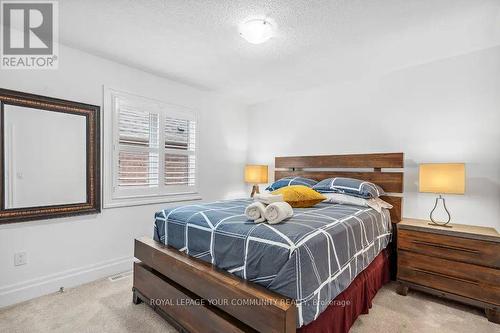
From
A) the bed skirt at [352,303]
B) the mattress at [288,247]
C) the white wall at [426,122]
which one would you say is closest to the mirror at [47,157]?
the mattress at [288,247]

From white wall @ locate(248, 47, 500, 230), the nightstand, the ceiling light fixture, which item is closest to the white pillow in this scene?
the nightstand

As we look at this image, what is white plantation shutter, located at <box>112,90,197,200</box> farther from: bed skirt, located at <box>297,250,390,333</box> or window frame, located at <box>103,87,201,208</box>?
bed skirt, located at <box>297,250,390,333</box>

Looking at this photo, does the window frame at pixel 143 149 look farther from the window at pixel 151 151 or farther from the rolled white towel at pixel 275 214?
the rolled white towel at pixel 275 214

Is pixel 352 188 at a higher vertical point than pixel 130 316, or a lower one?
higher

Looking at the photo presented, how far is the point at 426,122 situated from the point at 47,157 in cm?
395

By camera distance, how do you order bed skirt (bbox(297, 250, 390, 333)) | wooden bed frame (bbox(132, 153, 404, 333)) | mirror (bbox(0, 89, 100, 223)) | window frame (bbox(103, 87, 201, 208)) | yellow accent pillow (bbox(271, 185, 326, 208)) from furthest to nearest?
window frame (bbox(103, 87, 201, 208)), yellow accent pillow (bbox(271, 185, 326, 208)), mirror (bbox(0, 89, 100, 223)), bed skirt (bbox(297, 250, 390, 333)), wooden bed frame (bbox(132, 153, 404, 333))

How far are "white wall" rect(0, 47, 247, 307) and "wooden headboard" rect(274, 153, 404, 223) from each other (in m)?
1.72

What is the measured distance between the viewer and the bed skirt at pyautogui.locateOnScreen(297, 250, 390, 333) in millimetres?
1471

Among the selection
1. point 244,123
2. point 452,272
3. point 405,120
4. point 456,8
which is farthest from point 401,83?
point 244,123

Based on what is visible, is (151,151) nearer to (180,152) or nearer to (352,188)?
(180,152)

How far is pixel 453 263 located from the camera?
2186 millimetres

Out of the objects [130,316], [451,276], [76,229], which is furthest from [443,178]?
[76,229]

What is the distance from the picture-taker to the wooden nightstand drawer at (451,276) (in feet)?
6.65

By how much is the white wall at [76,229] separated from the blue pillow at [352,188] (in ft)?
7.01
